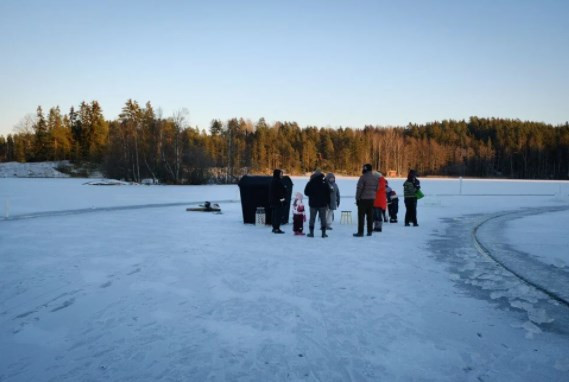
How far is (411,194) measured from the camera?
13.2 metres

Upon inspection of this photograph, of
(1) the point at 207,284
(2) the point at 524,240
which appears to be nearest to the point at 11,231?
(1) the point at 207,284

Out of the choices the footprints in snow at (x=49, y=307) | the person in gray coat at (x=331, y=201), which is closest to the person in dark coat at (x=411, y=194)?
the person in gray coat at (x=331, y=201)

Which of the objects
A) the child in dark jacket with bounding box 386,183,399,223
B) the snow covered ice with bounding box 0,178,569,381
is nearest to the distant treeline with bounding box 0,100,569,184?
the child in dark jacket with bounding box 386,183,399,223

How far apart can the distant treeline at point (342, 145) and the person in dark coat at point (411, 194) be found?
48.4m

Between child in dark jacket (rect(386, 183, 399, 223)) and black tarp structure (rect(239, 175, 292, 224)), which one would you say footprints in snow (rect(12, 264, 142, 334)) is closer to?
black tarp structure (rect(239, 175, 292, 224))

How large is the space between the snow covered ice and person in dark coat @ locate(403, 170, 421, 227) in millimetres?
3672

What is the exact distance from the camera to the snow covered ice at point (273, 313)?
3.52m

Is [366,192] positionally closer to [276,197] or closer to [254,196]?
[276,197]

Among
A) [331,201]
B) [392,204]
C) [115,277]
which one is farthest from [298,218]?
[115,277]

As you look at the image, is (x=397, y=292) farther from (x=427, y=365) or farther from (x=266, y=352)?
(x=266, y=352)

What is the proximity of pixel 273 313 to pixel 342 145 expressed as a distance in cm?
10014

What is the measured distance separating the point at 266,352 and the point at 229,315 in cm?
108

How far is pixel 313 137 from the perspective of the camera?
361 ft

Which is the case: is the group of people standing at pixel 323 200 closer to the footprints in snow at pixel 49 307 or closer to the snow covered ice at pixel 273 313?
the snow covered ice at pixel 273 313
